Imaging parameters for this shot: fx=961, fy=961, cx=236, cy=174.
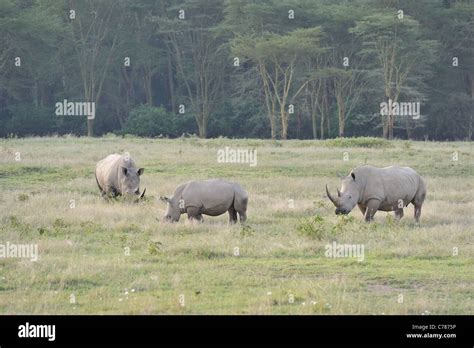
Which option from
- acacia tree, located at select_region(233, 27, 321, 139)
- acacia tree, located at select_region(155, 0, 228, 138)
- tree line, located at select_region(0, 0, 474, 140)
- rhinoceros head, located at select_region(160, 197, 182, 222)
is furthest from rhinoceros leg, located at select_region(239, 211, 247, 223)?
acacia tree, located at select_region(155, 0, 228, 138)

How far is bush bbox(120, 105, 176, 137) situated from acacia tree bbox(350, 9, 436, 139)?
38.4 ft

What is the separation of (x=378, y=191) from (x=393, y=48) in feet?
99.6

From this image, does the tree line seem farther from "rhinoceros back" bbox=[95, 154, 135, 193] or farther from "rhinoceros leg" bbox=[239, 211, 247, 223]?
"rhinoceros leg" bbox=[239, 211, 247, 223]

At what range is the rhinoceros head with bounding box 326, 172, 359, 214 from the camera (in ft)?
53.2

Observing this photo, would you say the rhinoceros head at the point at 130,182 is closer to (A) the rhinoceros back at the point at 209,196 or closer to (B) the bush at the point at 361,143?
(A) the rhinoceros back at the point at 209,196

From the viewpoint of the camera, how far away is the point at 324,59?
50.6m

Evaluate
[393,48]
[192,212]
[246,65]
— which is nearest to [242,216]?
[192,212]

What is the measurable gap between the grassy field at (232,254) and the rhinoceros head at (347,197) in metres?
0.31

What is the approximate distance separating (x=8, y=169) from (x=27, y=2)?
30.8m

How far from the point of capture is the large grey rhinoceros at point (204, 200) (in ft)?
53.3

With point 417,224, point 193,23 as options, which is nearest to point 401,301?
point 417,224

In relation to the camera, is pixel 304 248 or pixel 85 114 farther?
pixel 85 114
